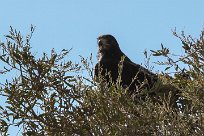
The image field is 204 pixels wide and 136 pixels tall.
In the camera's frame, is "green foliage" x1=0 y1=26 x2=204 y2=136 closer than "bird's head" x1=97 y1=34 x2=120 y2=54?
Yes

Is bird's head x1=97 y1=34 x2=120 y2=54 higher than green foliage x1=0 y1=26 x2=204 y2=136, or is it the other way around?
bird's head x1=97 y1=34 x2=120 y2=54

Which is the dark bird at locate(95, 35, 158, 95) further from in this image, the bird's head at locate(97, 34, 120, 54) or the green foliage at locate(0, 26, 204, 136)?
the green foliage at locate(0, 26, 204, 136)

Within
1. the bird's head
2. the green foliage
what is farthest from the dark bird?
the green foliage

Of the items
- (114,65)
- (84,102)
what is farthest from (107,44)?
(84,102)

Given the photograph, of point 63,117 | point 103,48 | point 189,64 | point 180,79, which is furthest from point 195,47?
point 103,48

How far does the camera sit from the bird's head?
11.6m

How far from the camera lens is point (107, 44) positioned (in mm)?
11844

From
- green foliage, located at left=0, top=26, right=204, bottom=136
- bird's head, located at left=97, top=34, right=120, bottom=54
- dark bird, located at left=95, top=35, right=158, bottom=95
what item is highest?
bird's head, located at left=97, top=34, right=120, bottom=54

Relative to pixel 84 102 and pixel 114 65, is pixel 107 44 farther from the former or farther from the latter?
pixel 84 102

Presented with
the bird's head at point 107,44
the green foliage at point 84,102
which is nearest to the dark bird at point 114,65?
the bird's head at point 107,44

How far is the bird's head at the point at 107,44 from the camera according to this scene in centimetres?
1162

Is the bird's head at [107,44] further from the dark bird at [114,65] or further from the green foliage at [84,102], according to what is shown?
the green foliage at [84,102]

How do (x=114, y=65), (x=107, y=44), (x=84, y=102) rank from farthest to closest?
(x=107, y=44) < (x=114, y=65) < (x=84, y=102)

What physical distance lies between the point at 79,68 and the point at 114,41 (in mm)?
6091
